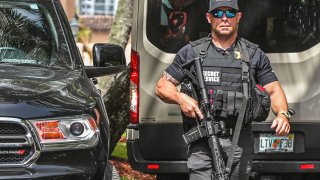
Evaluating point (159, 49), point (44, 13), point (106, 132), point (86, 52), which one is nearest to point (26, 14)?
point (44, 13)

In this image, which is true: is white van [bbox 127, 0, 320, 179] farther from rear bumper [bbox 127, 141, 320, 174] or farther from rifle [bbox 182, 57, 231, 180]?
rifle [bbox 182, 57, 231, 180]

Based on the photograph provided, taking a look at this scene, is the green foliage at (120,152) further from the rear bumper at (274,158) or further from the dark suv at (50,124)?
the dark suv at (50,124)

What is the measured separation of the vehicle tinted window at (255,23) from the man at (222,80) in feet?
4.48

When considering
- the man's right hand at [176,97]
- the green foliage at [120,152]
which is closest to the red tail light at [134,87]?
the man's right hand at [176,97]

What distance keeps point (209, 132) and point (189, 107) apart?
202 mm

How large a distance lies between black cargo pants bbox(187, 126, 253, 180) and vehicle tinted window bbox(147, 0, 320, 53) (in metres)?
1.56

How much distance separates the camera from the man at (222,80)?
16.9 feet

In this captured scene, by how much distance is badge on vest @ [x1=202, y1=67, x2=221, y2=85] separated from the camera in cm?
514

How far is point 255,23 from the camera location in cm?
670

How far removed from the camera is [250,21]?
6707 millimetres

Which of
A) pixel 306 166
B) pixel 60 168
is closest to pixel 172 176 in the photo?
pixel 306 166

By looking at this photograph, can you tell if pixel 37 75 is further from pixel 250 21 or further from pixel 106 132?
pixel 250 21

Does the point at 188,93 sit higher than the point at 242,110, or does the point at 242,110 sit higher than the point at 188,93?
the point at 188,93

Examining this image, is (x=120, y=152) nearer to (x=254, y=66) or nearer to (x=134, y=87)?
(x=134, y=87)
